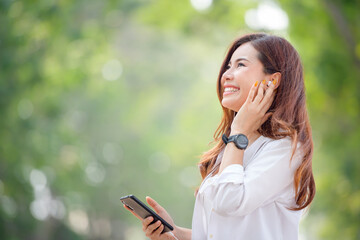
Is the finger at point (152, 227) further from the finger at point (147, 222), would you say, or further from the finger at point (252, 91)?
the finger at point (252, 91)

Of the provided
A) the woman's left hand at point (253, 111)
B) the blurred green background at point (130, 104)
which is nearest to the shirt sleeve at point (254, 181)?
the woman's left hand at point (253, 111)

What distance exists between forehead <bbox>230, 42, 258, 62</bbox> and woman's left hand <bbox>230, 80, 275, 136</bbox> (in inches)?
7.3

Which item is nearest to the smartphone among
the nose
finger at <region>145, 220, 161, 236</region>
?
finger at <region>145, 220, 161, 236</region>

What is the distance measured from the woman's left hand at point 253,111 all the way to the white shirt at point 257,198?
12 cm

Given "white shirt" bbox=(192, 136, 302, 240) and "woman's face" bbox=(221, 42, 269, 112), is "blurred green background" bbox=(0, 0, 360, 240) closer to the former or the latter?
"woman's face" bbox=(221, 42, 269, 112)

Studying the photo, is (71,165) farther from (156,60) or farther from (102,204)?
(156,60)

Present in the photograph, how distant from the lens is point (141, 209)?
2.64m

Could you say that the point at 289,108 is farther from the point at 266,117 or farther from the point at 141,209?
the point at 141,209

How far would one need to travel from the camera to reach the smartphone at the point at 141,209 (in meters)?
2.59

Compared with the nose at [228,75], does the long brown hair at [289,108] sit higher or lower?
lower

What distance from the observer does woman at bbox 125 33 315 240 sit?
96.0 inches

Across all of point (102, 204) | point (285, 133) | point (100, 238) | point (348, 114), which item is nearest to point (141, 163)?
point (102, 204)

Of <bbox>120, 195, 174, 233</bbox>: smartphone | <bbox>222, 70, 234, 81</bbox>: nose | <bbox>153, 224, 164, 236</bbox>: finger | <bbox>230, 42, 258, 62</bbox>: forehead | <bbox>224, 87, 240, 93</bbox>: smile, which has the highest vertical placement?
<bbox>230, 42, 258, 62</bbox>: forehead

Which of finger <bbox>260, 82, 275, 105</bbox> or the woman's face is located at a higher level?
the woman's face
